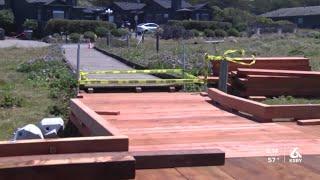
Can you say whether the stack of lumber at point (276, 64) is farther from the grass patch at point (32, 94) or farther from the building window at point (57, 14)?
the building window at point (57, 14)

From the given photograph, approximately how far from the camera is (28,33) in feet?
216

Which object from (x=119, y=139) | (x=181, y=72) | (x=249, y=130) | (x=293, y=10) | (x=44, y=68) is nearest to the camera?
(x=119, y=139)

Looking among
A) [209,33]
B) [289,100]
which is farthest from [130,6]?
[289,100]

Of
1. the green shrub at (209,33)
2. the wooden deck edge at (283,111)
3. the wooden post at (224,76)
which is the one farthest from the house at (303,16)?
the wooden deck edge at (283,111)

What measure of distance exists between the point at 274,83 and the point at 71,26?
178 ft

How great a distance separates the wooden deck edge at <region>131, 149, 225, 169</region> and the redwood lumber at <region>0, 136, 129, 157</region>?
0.75 feet

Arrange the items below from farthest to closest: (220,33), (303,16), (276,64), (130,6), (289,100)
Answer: (303,16) → (130,6) → (220,33) → (276,64) → (289,100)

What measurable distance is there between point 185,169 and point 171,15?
8712 cm

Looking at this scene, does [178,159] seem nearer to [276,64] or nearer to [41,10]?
[276,64]

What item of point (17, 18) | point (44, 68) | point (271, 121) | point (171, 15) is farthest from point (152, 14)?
point (271, 121)

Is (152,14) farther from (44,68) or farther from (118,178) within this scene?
(118,178)

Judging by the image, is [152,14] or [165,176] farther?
[152,14]

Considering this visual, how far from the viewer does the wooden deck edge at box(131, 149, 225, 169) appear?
5867 mm

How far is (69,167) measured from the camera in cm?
517
